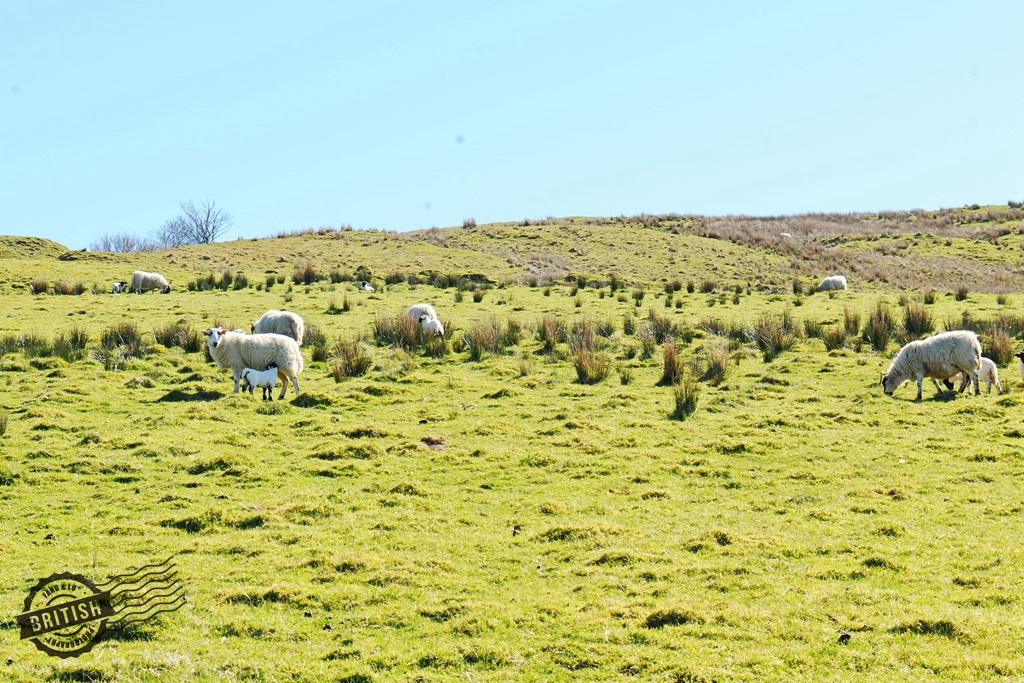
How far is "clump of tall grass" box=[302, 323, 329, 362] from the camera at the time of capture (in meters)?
18.2

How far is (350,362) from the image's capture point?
17172mm

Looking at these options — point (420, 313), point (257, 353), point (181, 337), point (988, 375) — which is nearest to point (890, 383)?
point (988, 375)

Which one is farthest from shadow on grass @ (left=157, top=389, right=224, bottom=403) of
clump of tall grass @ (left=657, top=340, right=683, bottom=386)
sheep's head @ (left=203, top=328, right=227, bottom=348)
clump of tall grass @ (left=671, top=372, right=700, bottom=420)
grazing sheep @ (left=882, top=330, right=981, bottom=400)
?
grazing sheep @ (left=882, top=330, right=981, bottom=400)

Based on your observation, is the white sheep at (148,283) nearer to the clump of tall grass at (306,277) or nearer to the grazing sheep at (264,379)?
the clump of tall grass at (306,277)

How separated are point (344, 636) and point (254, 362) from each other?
30.5 feet

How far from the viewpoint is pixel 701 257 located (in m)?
44.8

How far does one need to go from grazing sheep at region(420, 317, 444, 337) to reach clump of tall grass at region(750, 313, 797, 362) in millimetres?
7082

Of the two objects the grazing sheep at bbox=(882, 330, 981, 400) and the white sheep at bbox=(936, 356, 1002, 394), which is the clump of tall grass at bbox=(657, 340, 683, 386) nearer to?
the grazing sheep at bbox=(882, 330, 981, 400)

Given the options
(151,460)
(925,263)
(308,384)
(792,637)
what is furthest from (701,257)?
(792,637)

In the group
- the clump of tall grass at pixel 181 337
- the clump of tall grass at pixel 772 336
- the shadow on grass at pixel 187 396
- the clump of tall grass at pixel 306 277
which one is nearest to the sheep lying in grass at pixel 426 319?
the clump of tall grass at pixel 181 337

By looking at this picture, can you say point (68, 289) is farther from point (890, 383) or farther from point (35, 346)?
point (890, 383)

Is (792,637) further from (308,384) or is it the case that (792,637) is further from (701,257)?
(701,257)

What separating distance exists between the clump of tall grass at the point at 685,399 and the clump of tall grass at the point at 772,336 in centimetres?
388

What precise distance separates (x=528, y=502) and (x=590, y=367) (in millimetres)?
7016
